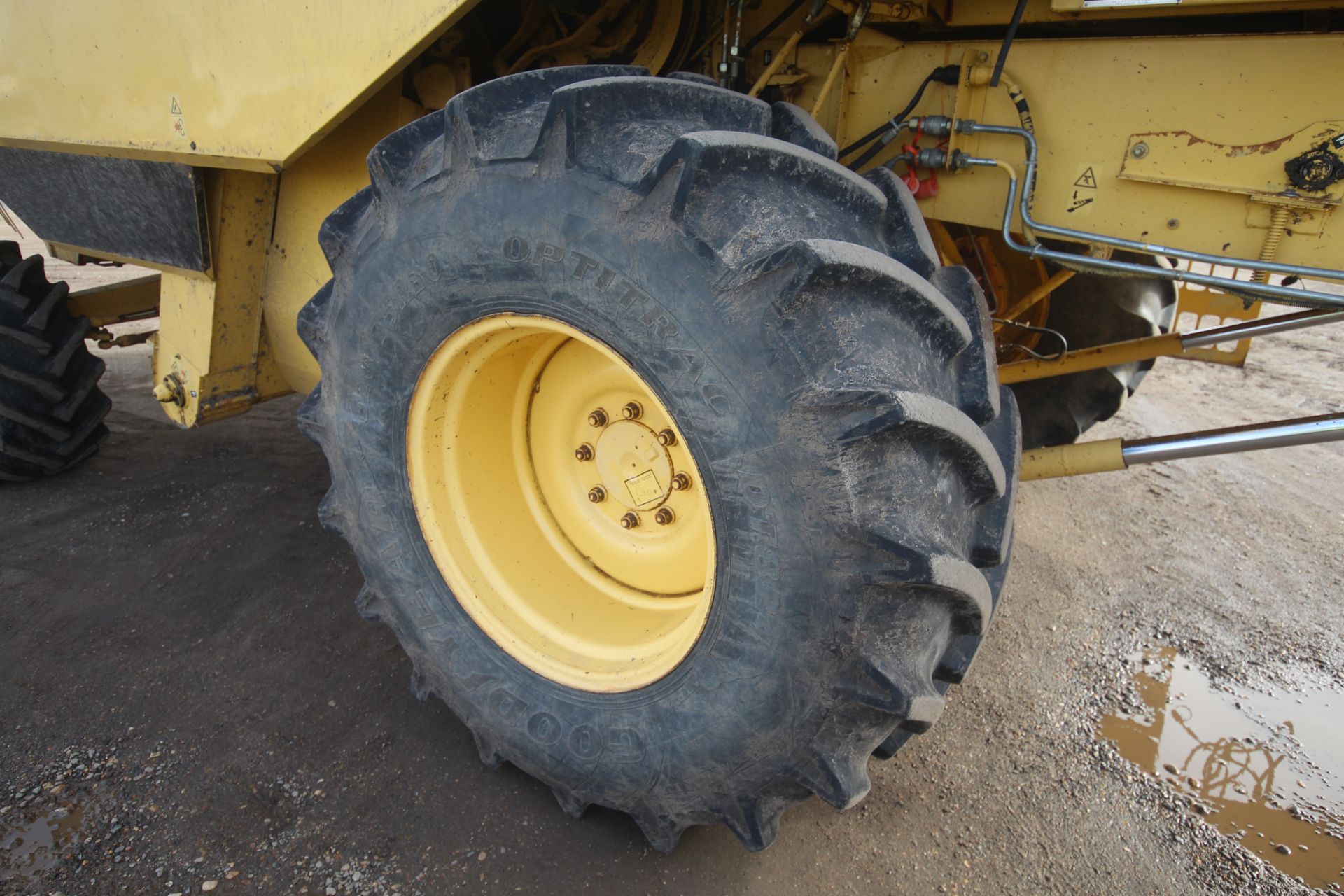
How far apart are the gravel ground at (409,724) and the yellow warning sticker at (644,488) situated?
0.74m

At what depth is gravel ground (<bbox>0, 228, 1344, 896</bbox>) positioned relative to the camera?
1783mm

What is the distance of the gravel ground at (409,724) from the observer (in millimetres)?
1783

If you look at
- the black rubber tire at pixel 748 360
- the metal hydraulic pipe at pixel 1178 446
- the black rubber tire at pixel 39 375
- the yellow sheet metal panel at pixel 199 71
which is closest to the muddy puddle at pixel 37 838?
the black rubber tire at pixel 748 360

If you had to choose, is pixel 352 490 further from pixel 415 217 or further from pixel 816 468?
pixel 816 468

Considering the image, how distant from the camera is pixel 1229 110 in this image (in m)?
1.48

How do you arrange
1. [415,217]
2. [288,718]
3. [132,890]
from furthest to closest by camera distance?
[288,718], [132,890], [415,217]

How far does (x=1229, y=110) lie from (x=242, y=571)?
9.69 ft

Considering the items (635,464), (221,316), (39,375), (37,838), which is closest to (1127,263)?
(635,464)

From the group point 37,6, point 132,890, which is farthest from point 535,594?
point 37,6

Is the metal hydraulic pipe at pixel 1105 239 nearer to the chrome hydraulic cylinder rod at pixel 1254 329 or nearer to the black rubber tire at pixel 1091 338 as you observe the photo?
the chrome hydraulic cylinder rod at pixel 1254 329

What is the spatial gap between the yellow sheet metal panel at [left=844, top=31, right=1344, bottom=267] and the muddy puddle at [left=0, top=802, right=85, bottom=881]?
2340 millimetres

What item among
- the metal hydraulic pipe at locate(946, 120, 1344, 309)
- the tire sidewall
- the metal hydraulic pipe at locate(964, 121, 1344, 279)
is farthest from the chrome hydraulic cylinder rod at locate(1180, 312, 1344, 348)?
the tire sidewall

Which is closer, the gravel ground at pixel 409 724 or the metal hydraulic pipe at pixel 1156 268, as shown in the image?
the metal hydraulic pipe at pixel 1156 268

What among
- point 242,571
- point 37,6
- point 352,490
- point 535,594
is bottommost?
point 242,571
